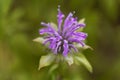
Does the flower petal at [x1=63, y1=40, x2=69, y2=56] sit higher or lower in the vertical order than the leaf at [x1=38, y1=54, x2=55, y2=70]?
higher

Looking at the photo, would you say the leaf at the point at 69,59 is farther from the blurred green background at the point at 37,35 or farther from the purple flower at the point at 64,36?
the blurred green background at the point at 37,35

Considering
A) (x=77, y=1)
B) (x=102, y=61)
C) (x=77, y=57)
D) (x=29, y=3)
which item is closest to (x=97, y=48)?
(x=102, y=61)

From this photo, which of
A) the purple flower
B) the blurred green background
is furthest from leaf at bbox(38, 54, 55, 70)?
the blurred green background

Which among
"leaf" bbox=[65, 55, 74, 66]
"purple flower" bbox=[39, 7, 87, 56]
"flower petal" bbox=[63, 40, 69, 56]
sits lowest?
"leaf" bbox=[65, 55, 74, 66]

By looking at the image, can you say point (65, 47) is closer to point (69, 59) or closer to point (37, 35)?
point (69, 59)

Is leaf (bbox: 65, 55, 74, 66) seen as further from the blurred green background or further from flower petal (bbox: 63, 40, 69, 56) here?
the blurred green background
